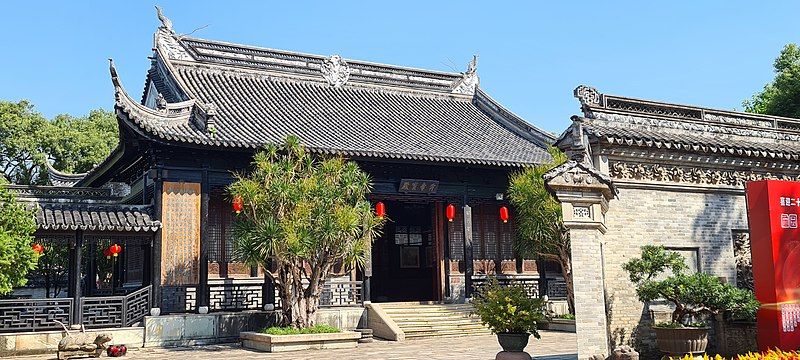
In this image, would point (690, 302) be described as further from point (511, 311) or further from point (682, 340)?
point (511, 311)

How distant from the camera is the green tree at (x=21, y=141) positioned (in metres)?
28.5

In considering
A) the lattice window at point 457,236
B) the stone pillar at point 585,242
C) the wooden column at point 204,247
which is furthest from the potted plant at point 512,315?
the lattice window at point 457,236

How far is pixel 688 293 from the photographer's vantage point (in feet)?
28.3

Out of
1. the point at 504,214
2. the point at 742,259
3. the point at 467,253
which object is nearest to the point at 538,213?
the point at 504,214

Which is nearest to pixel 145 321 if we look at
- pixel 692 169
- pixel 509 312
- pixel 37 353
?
pixel 37 353

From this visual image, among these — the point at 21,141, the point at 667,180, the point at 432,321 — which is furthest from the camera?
the point at 21,141

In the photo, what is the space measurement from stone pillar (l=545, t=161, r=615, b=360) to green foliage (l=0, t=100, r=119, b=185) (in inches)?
Result: 983

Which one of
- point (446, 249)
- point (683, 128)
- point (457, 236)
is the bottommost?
point (446, 249)

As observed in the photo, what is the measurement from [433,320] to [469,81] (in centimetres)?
973

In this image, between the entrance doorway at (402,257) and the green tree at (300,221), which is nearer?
the green tree at (300,221)

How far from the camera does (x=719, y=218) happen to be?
10500mm

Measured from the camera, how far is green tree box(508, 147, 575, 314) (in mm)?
14953

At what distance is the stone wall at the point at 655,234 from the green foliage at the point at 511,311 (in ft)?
3.42

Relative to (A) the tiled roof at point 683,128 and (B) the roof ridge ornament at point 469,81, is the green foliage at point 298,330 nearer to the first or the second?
(A) the tiled roof at point 683,128
